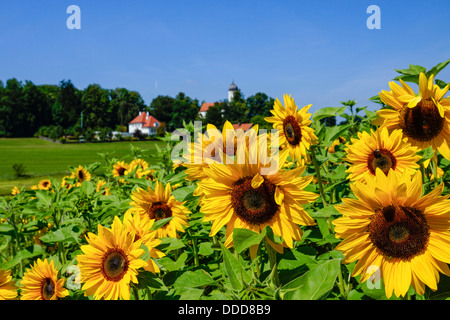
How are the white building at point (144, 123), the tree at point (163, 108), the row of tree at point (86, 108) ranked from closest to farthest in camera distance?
the row of tree at point (86, 108), the tree at point (163, 108), the white building at point (144, 123)

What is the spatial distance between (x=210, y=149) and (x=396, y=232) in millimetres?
973

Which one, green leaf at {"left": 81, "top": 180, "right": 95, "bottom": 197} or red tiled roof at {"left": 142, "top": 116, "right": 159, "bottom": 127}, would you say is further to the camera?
red tiled roof at {"left": 142, "top": 116, "right": 159, "bottom": 127}

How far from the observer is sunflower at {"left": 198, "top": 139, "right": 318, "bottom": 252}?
4.94 ft

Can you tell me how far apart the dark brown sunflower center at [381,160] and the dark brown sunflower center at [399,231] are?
32.4 inches

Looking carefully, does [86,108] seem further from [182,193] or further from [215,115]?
[182,193]

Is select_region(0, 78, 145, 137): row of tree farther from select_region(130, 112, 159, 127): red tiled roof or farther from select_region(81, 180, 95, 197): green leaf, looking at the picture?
select_region(81, 180, 95, 197): green leaf

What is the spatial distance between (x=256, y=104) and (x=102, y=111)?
37.6m

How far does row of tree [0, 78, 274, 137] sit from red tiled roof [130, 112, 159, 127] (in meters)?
1.16

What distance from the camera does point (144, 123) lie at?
3767 inches

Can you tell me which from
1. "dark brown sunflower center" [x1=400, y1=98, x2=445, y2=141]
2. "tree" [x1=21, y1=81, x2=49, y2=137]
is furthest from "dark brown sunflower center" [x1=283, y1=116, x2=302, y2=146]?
"tree" [x1=21, y1=81, x2=49, y2=137]

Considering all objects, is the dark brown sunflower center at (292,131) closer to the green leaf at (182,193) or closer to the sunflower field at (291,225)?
the sunflower field at (291,225)

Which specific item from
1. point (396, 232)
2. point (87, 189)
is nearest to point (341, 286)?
point (396, 232)

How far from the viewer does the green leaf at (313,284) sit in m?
1.09

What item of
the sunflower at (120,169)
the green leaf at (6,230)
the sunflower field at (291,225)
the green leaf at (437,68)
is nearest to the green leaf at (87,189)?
the sunflower field at (291,225)
